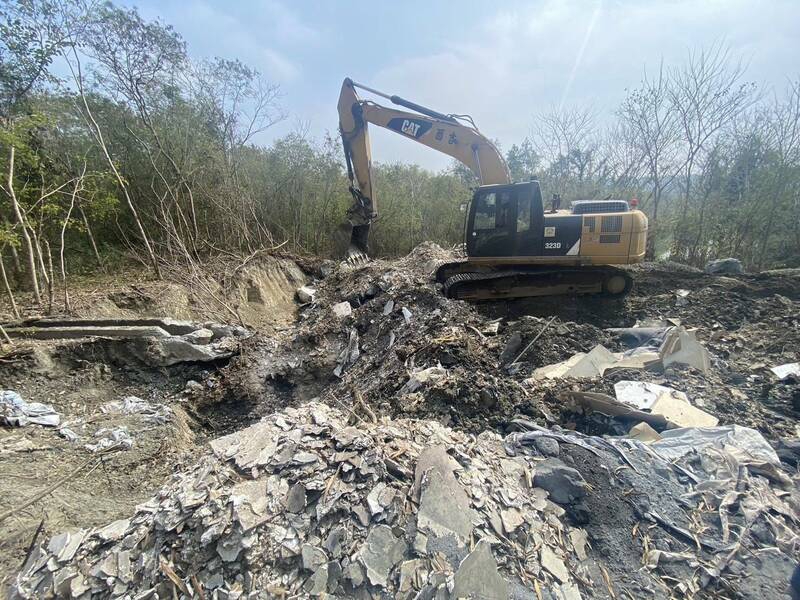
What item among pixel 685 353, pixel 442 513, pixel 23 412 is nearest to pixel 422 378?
pixel 442 513

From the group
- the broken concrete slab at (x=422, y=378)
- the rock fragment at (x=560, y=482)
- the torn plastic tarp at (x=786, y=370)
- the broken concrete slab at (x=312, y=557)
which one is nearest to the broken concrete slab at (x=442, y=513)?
the broken concrete slab at (x=312, y=557)

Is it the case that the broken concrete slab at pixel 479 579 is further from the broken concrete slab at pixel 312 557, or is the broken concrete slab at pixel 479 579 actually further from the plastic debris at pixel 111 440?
the plastic debris at pixel 111 440

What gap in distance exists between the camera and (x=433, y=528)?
193 centimetres

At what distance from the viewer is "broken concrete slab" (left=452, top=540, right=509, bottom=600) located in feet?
5.57

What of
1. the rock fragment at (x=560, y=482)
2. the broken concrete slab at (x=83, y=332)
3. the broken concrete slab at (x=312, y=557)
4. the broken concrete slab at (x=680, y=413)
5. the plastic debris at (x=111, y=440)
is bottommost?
the plastic debris at (x=111, y=440)

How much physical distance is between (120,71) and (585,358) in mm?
10789

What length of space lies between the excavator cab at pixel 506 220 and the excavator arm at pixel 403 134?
0.96 metres

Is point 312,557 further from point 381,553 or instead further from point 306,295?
point 306,295

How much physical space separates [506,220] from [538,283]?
1.29m

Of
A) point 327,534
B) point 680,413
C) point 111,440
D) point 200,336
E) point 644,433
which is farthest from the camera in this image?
point 200,336

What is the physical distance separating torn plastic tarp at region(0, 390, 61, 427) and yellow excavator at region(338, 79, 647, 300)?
217 inches

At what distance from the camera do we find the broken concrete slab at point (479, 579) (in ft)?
5.57

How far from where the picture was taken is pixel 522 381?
391 cm

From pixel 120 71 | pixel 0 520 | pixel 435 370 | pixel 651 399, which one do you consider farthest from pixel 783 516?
pixel 120 71
